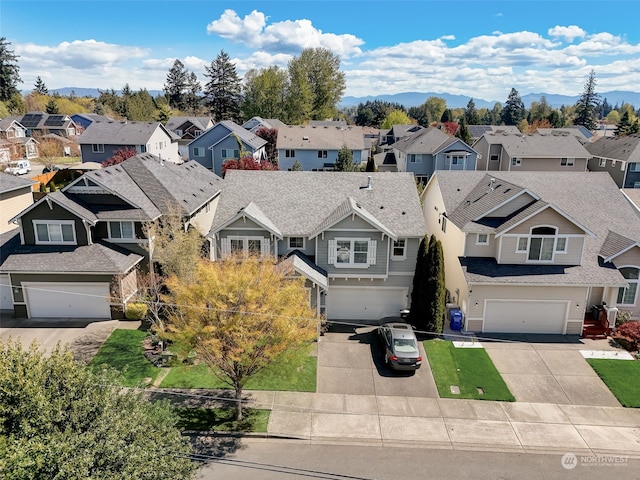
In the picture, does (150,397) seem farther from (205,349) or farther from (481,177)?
(481,177)

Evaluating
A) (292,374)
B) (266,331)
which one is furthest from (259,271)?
(292,374)

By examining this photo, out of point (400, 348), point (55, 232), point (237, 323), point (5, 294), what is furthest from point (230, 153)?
point (237, 323)

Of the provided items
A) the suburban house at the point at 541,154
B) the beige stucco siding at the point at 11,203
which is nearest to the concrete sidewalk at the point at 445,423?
the beige stucco siding at the point at 11,203

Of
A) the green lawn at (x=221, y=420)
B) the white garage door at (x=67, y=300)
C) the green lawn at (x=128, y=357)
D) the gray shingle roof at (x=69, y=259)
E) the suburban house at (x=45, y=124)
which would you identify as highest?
the suburban house at (x=45, y=124)

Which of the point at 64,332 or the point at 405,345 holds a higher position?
the point at 405,345

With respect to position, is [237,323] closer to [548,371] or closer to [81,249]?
[81,249]

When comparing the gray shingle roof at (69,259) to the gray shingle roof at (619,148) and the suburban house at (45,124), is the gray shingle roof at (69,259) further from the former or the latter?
the suburban house at (45,124)

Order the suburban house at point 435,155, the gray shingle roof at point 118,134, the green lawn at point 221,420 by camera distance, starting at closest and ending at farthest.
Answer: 1. the green lawn at point 221,420
2. the suburban house at point 435,155
3. the gray shingle roof at point 118,134

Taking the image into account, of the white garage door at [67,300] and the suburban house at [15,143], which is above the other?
the suburban house at [15,143]
